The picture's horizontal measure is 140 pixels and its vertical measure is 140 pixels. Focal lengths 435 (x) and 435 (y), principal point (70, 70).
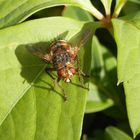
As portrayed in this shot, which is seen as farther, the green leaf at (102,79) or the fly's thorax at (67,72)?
the green leaf at (102,79)

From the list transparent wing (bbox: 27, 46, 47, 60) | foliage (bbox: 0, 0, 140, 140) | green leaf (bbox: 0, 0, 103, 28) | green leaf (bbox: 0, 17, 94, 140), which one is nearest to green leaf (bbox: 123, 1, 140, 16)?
foliage (bbox: 0, 0, 140, 140)

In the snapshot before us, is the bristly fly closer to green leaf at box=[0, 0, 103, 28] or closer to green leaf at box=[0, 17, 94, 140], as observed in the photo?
green leaf at box=[0, 17, 94, 140]

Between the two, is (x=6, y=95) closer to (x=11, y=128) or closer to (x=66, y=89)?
(x=11, y=128)

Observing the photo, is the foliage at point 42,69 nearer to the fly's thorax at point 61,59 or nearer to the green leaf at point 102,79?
the fly's thorax at point 61,59

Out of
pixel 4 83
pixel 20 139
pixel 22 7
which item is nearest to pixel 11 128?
pixel 20 139

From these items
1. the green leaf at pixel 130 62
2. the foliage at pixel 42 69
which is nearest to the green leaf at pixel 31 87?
the foliage at pixel 42 69

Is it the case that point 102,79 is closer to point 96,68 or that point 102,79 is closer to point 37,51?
point 96,68
